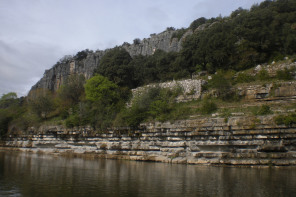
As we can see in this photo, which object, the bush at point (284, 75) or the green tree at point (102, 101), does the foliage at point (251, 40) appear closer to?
the bush at point (284, 75)

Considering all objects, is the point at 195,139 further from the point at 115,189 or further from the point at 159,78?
the point at 159,78

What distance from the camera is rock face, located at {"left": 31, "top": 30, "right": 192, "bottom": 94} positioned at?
64.7m

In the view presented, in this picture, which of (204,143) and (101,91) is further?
(101,91)

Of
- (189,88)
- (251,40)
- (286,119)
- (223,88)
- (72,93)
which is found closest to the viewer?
(286,119)

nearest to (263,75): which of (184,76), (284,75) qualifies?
(284,75)

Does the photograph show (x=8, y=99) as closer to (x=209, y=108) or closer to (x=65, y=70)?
(x=65, y=70)

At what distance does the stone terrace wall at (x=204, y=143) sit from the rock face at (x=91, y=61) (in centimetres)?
3588

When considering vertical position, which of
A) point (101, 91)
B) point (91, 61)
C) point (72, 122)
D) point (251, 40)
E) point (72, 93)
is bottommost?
point (72, 122)

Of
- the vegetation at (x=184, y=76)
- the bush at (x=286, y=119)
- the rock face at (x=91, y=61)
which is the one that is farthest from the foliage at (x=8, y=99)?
the bush at (x=286, y=119)

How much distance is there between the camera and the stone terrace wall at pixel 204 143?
20047 millimetres

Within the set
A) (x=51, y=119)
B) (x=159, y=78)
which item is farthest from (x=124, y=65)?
(x=51, y=119)

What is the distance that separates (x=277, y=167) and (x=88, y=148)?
69.5 feet

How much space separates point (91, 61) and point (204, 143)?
2165 inches

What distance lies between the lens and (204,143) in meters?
22.9
